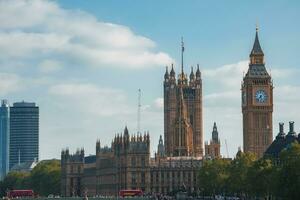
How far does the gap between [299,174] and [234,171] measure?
223ft

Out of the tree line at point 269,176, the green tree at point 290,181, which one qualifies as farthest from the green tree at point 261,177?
the green tree at point 290,181

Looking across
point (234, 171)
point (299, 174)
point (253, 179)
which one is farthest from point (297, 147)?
point (234, 171)

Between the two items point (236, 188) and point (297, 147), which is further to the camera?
point (236, 188)

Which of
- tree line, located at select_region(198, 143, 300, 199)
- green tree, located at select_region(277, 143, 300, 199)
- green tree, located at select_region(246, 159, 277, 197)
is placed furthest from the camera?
green tree, located at select_region(246, 159, 277, 197)

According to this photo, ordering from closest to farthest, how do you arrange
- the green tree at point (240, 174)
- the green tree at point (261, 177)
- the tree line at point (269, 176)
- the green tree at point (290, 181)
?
the green tree at point (290, 181), the tree line at point (269, 176), the green tree at point (261, 177), the green tree at point (240, 174)

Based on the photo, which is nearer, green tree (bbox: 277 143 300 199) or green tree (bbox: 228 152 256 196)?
green tree (bbox: 277 143 300 199)

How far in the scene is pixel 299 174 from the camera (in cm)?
12788

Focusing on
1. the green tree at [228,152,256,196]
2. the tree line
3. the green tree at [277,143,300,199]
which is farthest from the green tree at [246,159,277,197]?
the green tree at [277,143,300,199]

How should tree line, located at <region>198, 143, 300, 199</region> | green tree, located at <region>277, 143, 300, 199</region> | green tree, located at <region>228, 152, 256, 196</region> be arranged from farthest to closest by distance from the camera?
green tree, located at <region>228, 152, 256, 196</region> → tree line, located at <region>198, 143, 300, 199</region> → green tree, located at <region>277, 143, 300, 199</region>

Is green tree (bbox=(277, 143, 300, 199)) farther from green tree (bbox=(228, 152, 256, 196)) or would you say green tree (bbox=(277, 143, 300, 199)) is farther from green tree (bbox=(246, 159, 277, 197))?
green tree (bbox=(228, 152, 256, 196))

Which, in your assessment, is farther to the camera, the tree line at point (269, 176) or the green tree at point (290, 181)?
the tree line at point (269, 176)

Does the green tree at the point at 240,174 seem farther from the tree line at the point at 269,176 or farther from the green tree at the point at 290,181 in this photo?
the green tree at the point at 290,181

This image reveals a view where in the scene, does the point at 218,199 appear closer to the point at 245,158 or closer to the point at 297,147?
the point at 245,158

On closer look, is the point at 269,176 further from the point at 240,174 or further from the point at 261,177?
the point at 240,174
